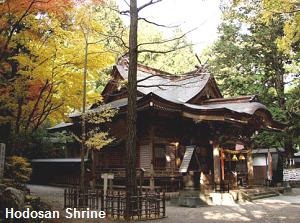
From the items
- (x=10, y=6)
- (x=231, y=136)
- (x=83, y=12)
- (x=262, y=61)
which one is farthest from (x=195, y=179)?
(x=262, y=61)

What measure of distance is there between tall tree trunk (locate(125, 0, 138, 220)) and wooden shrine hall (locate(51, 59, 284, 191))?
15.3ft

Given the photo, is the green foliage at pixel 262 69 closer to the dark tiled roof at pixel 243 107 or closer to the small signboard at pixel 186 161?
the dark tiled roof at pixel 243 107

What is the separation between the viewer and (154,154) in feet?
61.4

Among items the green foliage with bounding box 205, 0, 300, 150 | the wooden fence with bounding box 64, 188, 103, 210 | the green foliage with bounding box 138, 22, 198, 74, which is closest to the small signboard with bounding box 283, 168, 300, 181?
the green foliage with bounding box 205, 0, 300, 150

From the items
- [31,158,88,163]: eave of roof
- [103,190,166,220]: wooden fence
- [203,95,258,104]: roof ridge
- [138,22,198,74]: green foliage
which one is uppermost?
[138,22,198,74]: green foliage

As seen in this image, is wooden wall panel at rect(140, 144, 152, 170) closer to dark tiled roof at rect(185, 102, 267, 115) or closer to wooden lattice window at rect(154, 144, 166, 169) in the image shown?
wooden lattice window at rect(154, 144, 166, 169)

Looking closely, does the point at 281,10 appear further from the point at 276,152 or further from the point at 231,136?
the point at 276,152

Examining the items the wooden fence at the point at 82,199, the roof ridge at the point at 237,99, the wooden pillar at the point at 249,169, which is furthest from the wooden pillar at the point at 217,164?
the wooden fence at the point at 82,199

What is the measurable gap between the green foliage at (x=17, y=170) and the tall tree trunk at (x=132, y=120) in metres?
4.26

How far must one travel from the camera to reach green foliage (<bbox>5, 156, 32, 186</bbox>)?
41.2 feet

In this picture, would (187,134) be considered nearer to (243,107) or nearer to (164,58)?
(243,107)

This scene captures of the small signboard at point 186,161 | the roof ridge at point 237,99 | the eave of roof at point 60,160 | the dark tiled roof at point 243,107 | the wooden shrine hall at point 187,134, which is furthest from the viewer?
the eave of roof at point 60,160

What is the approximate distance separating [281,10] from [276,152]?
A: 50.3 feet

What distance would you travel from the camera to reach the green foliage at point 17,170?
12.6m
